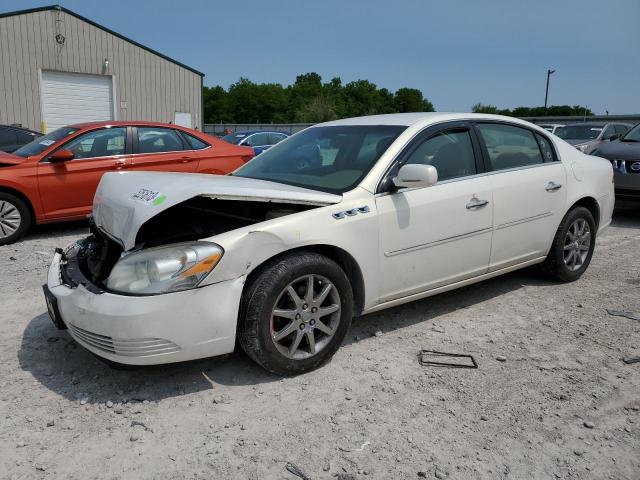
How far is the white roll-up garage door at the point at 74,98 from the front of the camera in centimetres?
2094

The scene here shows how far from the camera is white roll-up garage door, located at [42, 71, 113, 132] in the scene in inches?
824

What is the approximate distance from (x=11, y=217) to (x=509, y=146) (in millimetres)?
5629

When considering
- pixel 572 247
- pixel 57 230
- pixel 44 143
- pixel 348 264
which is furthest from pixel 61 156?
pixel 572 247

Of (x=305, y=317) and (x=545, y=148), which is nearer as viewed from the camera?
(x=305, y=317)

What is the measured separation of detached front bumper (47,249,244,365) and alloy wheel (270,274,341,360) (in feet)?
0.96

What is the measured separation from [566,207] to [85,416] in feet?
13.2

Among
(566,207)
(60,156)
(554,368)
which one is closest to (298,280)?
(554,368)

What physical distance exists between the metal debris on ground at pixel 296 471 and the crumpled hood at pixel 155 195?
139cm

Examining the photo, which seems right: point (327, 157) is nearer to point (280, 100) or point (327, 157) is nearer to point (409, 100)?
point (280, 100)

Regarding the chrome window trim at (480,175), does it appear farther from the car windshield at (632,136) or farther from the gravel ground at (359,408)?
the car windshield at (632,136)

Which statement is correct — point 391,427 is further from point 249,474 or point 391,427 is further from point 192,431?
point 192,431

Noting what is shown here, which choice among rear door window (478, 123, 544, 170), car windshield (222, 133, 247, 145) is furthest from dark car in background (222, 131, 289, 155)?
rear door window (478, 123, 544, 170)

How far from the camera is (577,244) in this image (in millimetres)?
5055

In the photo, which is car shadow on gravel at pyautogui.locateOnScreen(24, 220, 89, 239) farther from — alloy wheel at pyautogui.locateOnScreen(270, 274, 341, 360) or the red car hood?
alloy wheel at pyautogui.locateOnScreen(270, 274, 341, 360)
